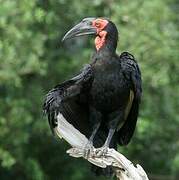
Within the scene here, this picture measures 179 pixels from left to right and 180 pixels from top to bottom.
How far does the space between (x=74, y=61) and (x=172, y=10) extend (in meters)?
1.76

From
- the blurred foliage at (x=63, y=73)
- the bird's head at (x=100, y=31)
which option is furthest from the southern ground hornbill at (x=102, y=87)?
the blurred foliage at (x=63, y=73)

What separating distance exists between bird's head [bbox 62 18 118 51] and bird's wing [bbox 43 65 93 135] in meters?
0.25

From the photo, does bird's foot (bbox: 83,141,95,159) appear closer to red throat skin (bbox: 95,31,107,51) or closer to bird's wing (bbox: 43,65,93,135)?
bird's wing (bbox: 43,65,93,135)

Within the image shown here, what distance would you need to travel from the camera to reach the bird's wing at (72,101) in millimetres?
6926

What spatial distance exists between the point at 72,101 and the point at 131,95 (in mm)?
524

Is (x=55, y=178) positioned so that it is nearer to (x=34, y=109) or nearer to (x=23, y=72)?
(x=34, y=109)

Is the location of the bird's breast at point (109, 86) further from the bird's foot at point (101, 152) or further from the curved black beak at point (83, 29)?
the bird's foot at point (101, 152)

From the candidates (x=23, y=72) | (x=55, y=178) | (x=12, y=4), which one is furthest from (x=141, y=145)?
(x=12, y=4)

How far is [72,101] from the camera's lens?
7211 millimetres

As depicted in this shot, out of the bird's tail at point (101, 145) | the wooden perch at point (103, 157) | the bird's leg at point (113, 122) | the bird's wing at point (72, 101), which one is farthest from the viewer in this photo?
the bird's leg at point (113, 122)

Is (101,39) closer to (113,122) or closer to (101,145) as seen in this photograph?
(113,122)

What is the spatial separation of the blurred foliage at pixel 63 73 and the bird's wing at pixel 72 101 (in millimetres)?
3608

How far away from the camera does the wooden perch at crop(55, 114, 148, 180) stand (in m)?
6.70

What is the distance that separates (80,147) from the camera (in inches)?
278
